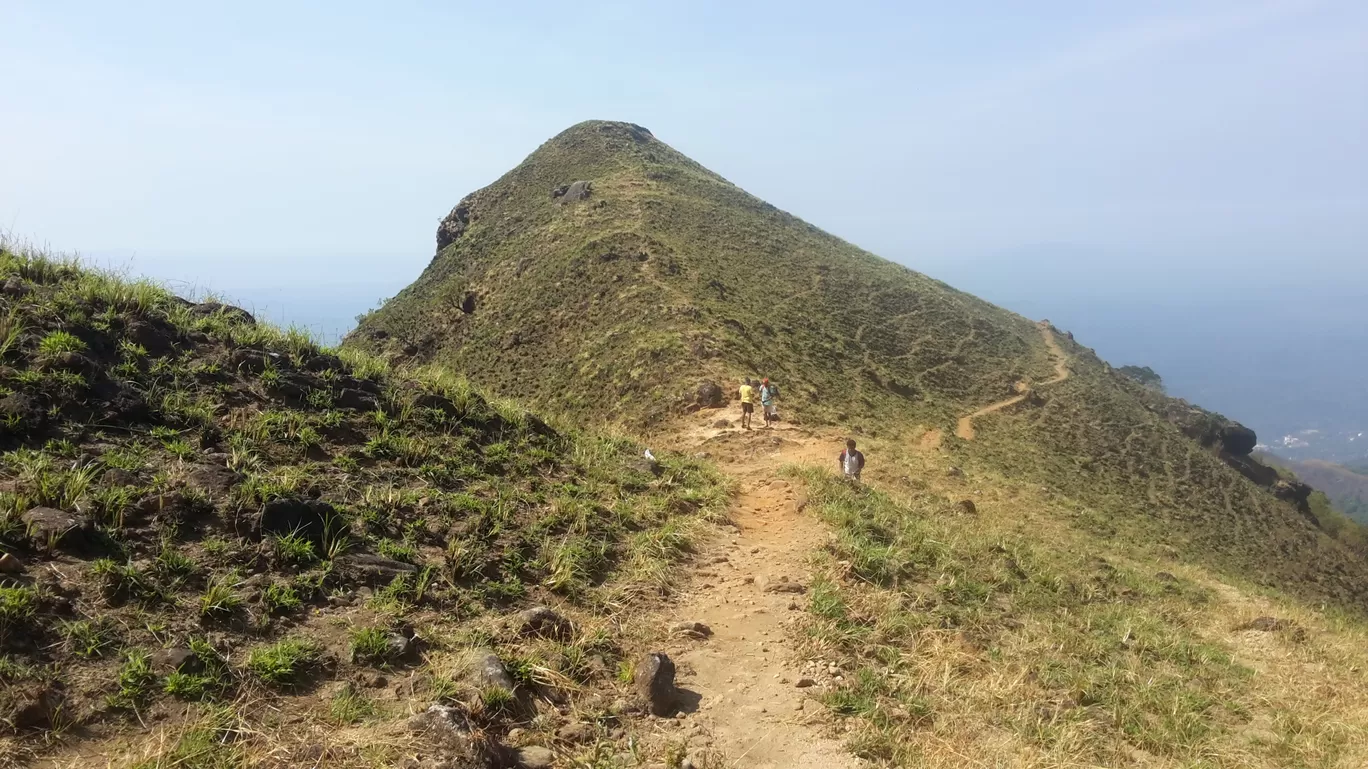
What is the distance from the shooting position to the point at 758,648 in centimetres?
678

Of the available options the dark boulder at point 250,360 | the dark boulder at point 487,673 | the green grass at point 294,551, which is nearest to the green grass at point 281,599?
the green grass at point 294,551

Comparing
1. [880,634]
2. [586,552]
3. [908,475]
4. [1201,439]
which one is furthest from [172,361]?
[1201,439]

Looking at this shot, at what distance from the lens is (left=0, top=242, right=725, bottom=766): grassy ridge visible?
4520 mm

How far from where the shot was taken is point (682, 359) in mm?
23328

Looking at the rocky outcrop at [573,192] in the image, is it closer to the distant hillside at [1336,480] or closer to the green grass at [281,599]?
the green grass at [281,599]

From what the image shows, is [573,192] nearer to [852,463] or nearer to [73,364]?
[852,463]

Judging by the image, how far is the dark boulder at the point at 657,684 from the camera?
18.2 ft

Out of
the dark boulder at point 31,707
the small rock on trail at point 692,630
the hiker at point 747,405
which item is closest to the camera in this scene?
the dark boulder at point 31,707

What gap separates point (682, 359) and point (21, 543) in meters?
18.9

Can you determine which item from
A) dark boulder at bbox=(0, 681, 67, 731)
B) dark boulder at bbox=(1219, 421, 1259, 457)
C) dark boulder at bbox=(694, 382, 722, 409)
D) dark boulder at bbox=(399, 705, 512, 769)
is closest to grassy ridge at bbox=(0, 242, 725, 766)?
dark boulder at bbox=(0, 681, 67, 731)

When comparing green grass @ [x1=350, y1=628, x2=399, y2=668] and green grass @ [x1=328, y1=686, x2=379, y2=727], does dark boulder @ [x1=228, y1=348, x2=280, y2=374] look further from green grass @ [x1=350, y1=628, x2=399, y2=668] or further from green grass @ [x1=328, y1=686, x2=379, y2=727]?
green grass @ [x1=328, y1=686, x2=379, y2=727]

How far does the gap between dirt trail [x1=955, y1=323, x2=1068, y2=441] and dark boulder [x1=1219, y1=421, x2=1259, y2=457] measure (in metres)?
8.20

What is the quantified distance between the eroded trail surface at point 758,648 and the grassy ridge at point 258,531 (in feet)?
2.20

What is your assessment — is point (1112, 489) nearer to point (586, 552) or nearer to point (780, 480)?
point (780, 480)
